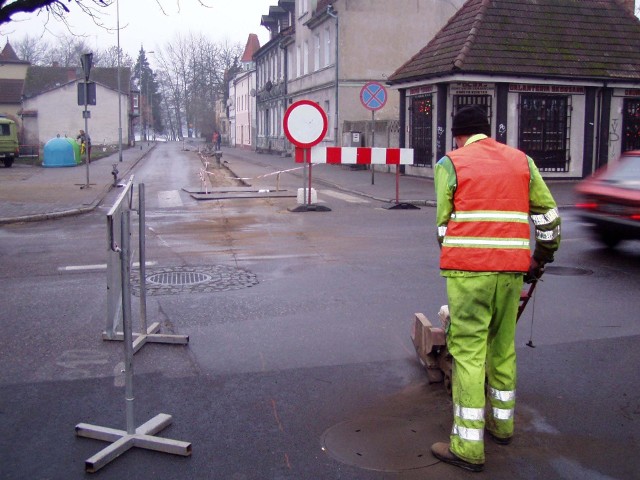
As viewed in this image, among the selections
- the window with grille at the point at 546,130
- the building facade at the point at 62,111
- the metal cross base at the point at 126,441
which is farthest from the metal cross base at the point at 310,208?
the building facade at the point at 62,111

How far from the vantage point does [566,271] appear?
9.52 m

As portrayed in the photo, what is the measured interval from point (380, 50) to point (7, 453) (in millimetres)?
34559

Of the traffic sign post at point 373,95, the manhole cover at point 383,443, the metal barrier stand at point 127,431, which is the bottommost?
the manhole cover at point 383,443

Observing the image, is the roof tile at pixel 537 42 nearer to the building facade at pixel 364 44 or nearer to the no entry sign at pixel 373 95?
the no entry sign at pixel 373 95

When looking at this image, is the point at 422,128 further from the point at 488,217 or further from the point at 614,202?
the point at 488,217

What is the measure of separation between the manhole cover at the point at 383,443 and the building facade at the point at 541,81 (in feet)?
63.7

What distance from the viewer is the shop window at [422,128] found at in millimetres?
25625

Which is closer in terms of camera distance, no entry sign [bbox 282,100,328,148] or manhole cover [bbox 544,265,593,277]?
manhole cover [bbox 544,265,593,277]

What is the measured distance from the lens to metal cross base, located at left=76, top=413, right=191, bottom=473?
13.4 ft

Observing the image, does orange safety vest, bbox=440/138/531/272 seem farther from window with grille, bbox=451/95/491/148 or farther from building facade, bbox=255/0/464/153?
building facade, bbox=255/0/464/153

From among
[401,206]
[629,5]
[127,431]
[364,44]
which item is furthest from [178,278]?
[364,44]

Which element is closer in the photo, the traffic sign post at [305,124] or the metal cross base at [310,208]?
the traffic sign post at [305,124]

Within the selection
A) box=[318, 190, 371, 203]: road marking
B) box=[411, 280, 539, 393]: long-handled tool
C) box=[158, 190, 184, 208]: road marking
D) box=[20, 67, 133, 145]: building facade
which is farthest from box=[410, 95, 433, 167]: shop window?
box=[20, 67, 133, 145]: building facade

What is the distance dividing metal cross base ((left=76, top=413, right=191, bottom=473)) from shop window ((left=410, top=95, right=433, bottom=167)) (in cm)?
2195
